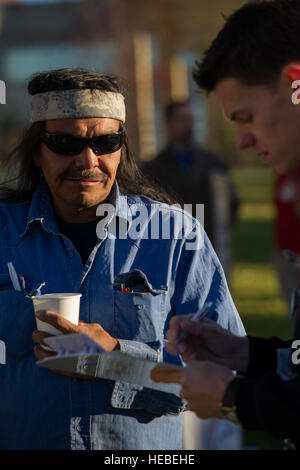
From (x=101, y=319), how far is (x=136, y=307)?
15 cm

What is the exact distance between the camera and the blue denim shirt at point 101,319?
286cm

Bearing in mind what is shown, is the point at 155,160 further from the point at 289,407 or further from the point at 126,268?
the point at 289,407

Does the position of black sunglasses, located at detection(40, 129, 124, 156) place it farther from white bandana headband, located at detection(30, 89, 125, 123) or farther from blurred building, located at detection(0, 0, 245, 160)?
blurred building, located at detection(0, 0, 245, 160)

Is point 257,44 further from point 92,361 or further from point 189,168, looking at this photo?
point 189,168

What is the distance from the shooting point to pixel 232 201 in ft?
29.6

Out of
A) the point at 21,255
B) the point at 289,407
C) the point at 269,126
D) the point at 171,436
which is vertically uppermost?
the point at 269,126

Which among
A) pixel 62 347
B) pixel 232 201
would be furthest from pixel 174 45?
pixel 62 347

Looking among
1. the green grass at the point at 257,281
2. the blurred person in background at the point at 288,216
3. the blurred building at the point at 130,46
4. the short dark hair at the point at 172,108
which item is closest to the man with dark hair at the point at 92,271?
the blurred building at the point at 130,46

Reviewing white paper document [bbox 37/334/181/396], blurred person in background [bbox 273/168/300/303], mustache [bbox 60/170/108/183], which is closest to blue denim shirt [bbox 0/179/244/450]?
mustache [bbox 60/170/108/183]

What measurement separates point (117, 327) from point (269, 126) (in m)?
1.02

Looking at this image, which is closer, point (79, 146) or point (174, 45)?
point (79, 146)

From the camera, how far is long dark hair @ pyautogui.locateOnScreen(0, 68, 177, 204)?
3131 millimetres

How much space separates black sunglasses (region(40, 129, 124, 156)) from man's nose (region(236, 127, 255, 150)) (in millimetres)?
687

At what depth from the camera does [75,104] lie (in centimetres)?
304
